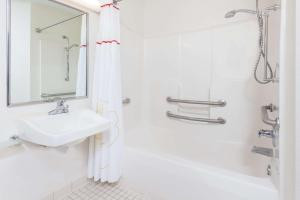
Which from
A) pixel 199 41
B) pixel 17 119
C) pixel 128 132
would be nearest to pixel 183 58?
pixel 199 41

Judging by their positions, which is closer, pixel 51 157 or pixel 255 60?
pixel 51 157

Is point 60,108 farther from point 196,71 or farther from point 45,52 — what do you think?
point 196,71

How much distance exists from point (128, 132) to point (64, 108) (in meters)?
0.92

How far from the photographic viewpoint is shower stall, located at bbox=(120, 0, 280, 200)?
144 centimetres

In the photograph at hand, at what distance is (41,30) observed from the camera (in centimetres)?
122

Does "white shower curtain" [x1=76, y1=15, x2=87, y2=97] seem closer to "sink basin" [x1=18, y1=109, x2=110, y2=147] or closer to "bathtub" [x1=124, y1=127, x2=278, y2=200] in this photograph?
"sink basin" [x1=18, y1=109, x2=110, y2=147]

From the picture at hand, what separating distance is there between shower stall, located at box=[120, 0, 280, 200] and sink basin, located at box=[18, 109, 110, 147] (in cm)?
45

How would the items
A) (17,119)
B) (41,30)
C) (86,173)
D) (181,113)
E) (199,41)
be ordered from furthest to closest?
(181,113) → (199,41) → (86,173) → (41,30) → (17,119)

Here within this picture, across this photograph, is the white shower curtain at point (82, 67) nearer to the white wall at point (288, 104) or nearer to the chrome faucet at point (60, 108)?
the chrome faucet at point (60, 108)

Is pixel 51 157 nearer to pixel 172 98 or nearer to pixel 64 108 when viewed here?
pixel 64 108

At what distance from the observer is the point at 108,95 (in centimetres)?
137

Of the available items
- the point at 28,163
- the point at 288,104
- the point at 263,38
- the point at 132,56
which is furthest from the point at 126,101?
the point at 288,104

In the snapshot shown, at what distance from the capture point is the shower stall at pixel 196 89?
144cm

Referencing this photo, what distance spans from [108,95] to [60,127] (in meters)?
0.39
